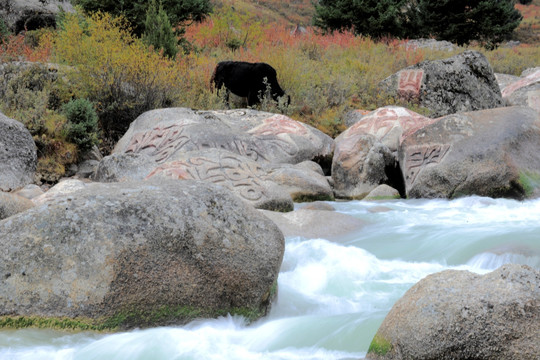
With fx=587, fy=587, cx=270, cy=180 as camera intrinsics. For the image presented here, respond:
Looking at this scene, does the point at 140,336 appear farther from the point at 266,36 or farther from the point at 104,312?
the point at 266,36

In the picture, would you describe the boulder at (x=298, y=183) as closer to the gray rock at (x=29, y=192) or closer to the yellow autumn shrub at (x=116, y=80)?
the gray rock at (x=29, y=192)

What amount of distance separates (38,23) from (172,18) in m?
7.48

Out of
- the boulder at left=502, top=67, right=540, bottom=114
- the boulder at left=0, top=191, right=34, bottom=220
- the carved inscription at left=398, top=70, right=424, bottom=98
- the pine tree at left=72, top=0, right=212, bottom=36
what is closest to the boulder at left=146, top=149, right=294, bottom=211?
the boulder at left=0, top=191, right=34, bottom=220

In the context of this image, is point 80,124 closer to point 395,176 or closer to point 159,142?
point 159,142

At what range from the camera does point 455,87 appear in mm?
13680

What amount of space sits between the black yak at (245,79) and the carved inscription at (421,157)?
452 cm

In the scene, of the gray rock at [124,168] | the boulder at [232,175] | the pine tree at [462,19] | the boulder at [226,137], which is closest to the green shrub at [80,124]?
the boulder at [226,137]

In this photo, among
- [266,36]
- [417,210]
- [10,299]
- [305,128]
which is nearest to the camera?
[10,299]

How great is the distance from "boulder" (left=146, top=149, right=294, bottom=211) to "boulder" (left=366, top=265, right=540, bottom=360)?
151 inches

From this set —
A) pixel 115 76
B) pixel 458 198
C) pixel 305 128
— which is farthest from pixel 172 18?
pixel 458 198

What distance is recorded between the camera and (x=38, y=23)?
20.3m

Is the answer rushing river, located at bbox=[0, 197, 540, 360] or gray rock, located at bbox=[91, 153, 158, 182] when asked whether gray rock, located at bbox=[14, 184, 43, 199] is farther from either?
rushing river, located at bbox=[0, 197, 540, 360]

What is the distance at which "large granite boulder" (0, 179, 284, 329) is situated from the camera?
10.8 ft

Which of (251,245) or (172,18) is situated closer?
(251,245)
